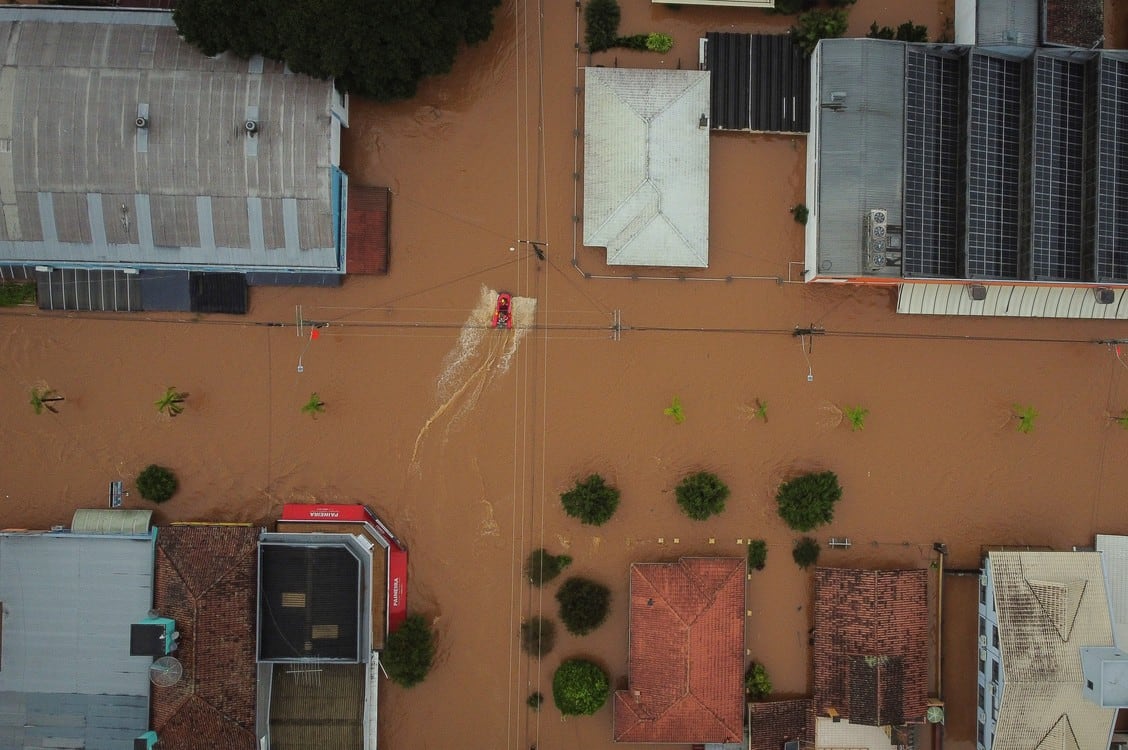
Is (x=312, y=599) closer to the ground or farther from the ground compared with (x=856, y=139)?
closer to the ground

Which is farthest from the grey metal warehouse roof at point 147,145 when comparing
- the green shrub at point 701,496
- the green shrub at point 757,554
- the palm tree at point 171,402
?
the green shrub at point 757,554

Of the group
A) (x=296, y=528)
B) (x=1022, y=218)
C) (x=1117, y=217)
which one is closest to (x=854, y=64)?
(x=1022, y=218)

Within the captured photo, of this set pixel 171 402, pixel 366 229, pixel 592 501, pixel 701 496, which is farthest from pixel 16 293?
pixel 701 496

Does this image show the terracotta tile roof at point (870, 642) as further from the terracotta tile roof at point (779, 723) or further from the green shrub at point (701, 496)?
the green shrub at point (701, 496)

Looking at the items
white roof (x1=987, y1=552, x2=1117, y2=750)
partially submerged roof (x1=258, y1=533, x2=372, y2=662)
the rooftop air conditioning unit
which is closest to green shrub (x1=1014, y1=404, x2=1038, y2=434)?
white roof (x1=987, y1=552, x2=1117, y2=750)

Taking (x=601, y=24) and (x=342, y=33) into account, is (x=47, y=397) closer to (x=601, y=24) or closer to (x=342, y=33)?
(x=342, y=33)
